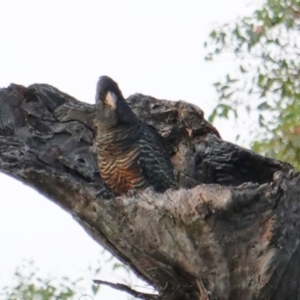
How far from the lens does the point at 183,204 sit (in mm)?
1837

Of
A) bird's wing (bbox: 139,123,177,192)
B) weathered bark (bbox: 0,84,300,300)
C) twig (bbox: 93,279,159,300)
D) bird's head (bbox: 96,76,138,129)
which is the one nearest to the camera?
weathered bark (bbox: 0,84,300,300)

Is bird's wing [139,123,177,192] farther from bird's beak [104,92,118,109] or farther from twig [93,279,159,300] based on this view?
twig [93,279,159,300]

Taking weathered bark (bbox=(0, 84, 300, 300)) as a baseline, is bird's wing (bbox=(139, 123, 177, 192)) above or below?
above

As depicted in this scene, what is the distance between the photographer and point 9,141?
88.9 inches

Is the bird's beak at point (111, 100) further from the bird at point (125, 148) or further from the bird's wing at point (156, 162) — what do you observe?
the bird's wing at point (156, 162)

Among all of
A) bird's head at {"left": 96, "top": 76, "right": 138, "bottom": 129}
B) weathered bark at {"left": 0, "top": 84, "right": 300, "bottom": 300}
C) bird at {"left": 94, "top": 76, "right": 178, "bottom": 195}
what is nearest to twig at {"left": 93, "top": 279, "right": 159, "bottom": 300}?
weathered bark at {"left": 0, "top": 84, "right": 300, "bottom": 300}

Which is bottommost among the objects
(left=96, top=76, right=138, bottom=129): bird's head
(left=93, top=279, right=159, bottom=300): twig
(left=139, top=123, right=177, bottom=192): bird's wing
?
(left=93, top=279, right=159, bottom=300): twig

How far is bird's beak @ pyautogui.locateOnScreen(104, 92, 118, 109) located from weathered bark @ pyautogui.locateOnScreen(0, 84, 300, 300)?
0.19 meters

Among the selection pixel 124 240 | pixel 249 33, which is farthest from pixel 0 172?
pixel 249 33

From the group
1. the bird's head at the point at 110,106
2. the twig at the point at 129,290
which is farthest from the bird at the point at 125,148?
the twig at the point at 129,290

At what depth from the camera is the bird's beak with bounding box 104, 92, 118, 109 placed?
8.93 ft

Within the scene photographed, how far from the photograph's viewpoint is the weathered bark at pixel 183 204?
1799mm

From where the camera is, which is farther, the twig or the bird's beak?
the bird's beak

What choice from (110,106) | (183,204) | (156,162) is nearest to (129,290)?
(183,204)
